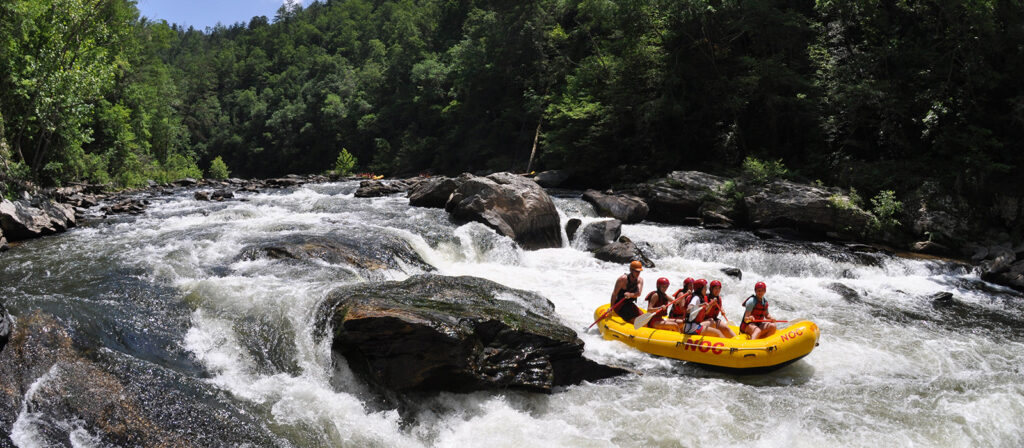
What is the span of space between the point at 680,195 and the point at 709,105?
18.1ft

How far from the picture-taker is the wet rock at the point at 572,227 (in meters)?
13.6

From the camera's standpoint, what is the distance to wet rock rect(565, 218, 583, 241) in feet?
44.6

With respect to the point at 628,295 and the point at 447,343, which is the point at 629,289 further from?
the point at 447,343

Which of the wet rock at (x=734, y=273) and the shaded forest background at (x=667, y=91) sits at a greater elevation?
the shaded forest background at (x=667, y=91)

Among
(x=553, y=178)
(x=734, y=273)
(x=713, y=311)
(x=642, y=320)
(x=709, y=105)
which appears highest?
(x=709, y=105)

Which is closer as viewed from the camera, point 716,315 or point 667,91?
point 716,315

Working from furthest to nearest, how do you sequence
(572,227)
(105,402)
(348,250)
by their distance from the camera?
(572,227), (348,250), (105,402)

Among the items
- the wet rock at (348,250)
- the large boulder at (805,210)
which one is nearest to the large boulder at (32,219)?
the wet rock at (348,250)

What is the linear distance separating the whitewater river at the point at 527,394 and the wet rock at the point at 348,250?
0.99 feet

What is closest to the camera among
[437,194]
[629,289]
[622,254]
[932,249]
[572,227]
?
[629,289]

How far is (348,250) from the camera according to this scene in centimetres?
915

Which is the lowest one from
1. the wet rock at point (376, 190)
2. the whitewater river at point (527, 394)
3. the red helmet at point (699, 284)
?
the whitewater river at point (527, 394)

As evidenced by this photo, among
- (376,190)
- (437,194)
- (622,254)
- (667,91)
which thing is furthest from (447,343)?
(667,91)

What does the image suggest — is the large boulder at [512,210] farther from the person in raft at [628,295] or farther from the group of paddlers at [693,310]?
the group of paddlers at [693,310]
